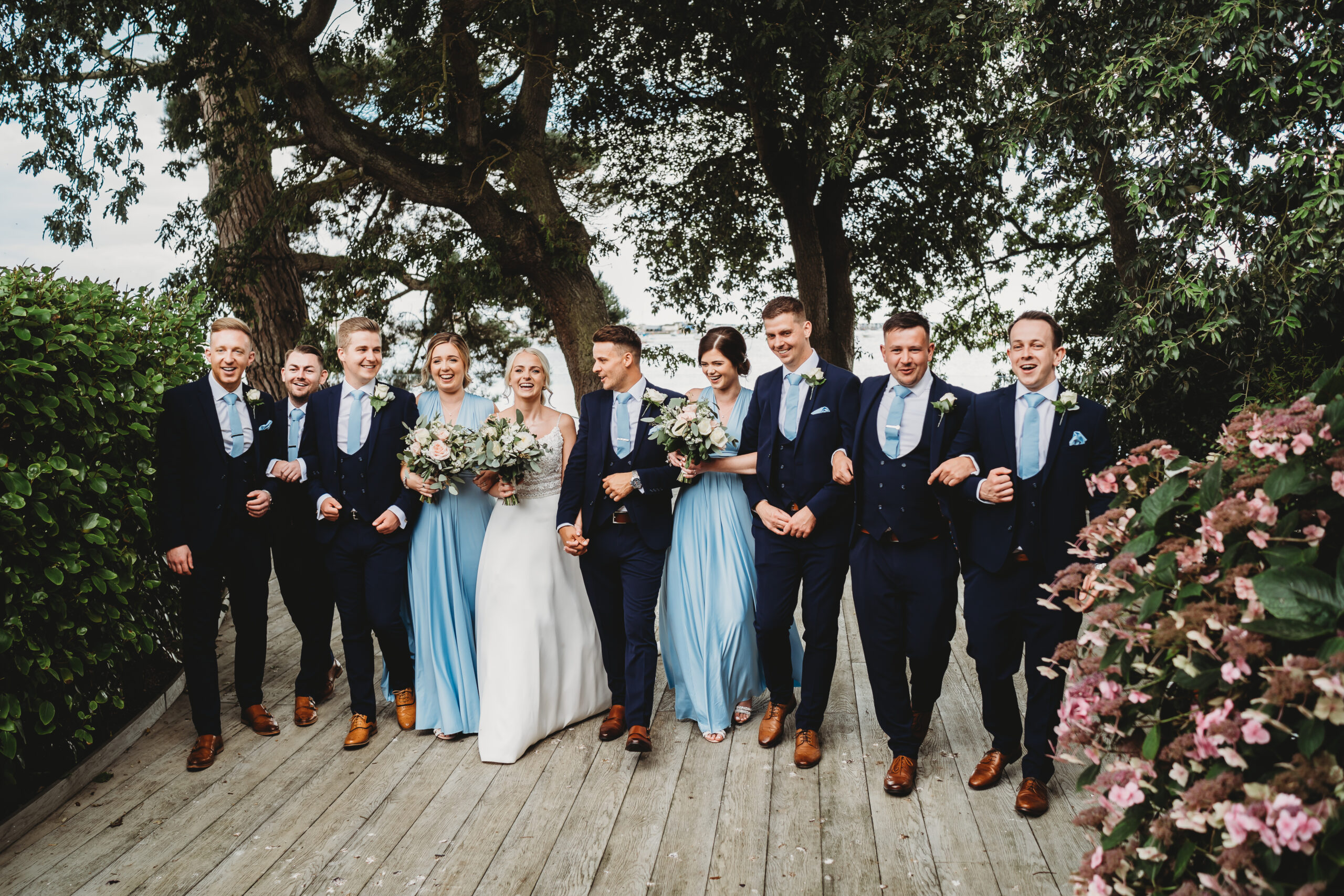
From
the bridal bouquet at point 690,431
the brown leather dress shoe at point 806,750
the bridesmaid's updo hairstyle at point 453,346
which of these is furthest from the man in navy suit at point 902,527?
the bridesmaid's updo hairstyle at point 453,346

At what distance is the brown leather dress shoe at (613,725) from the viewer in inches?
186

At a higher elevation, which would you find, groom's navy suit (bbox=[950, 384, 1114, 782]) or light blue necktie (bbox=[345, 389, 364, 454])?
light blue necktie (bbox=[345, 389, 364, 454])

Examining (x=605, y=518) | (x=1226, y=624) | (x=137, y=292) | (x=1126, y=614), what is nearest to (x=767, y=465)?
(x=605, y=518)

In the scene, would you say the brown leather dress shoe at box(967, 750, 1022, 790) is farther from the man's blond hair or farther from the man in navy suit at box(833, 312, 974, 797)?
the man's blond hair

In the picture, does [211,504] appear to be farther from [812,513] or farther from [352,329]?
[812,513]

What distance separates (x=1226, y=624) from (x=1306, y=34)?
17.0 feet

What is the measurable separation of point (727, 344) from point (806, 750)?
2.08 m

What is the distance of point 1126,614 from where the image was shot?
198cm

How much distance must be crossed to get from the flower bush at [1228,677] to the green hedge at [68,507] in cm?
374

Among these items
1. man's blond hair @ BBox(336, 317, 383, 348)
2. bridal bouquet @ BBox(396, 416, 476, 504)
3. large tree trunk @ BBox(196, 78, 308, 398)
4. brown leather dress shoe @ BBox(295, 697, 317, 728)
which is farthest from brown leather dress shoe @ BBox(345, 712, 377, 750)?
large tree trunk @ BBox(196, 78, 308, 398)

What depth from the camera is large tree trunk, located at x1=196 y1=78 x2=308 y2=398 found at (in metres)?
10.7

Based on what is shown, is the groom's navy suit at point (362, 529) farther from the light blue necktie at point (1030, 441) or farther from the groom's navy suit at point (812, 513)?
the light blue necktie at point (1030, 441)

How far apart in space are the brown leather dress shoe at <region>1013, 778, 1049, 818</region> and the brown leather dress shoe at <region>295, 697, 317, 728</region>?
3.59 m

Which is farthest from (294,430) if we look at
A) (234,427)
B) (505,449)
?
(505,449)
